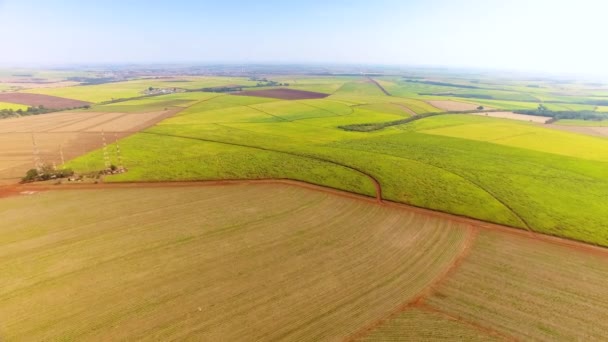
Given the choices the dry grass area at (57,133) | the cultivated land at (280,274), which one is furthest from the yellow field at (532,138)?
the dry grass area at (57,133)

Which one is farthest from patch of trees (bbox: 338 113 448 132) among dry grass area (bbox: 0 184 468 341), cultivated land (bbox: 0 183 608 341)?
cultivated land (bbox: 0 183 608 341)

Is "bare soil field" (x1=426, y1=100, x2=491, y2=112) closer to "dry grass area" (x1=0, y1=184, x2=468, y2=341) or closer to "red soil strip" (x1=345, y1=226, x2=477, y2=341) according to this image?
"dry grass area" (x1=0, y1=184, x2=468, y2=341)

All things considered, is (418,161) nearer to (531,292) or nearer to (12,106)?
(531,292)

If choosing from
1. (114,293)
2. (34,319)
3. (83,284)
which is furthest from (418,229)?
(34,319)

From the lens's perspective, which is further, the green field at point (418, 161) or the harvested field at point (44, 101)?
the harvested field at point (44, 101)

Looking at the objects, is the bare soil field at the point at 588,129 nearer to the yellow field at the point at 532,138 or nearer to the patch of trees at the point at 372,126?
the yellow field at the point at 532,138

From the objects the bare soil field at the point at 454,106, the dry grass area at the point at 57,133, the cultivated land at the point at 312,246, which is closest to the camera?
the cultivated land at the point at 312,246

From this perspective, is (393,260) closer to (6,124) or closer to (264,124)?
(264,124)
